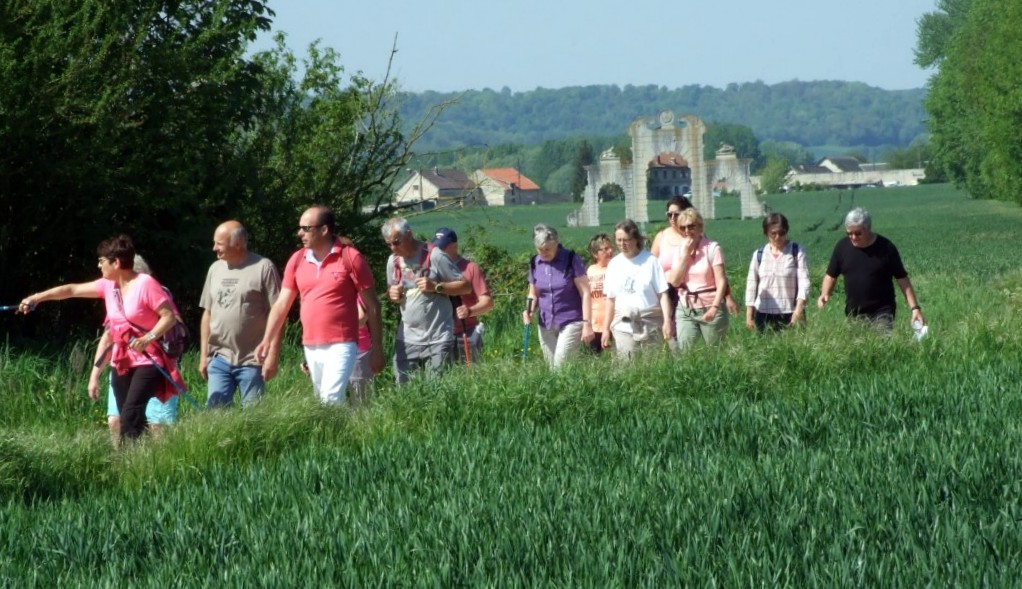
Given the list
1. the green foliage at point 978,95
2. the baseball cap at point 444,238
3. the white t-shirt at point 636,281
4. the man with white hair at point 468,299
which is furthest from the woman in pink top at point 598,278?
the green foliage at point 978,95

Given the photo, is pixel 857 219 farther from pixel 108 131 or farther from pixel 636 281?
pixel 108 131

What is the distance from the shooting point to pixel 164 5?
14688mm

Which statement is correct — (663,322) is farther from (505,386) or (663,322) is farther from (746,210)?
(746,210)

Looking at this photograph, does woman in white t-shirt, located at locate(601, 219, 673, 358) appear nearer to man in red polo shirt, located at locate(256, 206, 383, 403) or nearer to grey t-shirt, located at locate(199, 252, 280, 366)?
man in red polo shirt, located at locate(256, 206, 383, 403)

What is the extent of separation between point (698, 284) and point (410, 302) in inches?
93.1

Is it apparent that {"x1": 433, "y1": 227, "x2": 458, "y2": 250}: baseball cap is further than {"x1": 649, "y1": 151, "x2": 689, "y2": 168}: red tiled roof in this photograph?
No

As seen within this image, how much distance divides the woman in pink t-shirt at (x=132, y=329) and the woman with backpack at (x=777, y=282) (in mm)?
4499

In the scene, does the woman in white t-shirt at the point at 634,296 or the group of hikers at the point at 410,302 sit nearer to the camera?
the group of hikers at the point at 410,302

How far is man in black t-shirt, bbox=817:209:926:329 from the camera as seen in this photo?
11.0m

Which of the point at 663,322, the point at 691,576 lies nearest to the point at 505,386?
the point at 663,322

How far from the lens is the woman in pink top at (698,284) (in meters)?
11.0

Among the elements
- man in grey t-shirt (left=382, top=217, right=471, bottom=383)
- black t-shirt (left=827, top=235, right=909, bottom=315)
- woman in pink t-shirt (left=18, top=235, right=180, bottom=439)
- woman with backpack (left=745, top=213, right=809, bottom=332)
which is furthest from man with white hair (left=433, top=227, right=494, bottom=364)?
black t-shirt (left=827, top=235, right=909, bottom=315)

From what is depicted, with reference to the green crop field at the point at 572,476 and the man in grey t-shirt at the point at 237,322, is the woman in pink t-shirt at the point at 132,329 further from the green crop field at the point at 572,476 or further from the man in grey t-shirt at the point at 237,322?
the green crop field at the point at 572,476

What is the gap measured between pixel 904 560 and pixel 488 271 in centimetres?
1706
